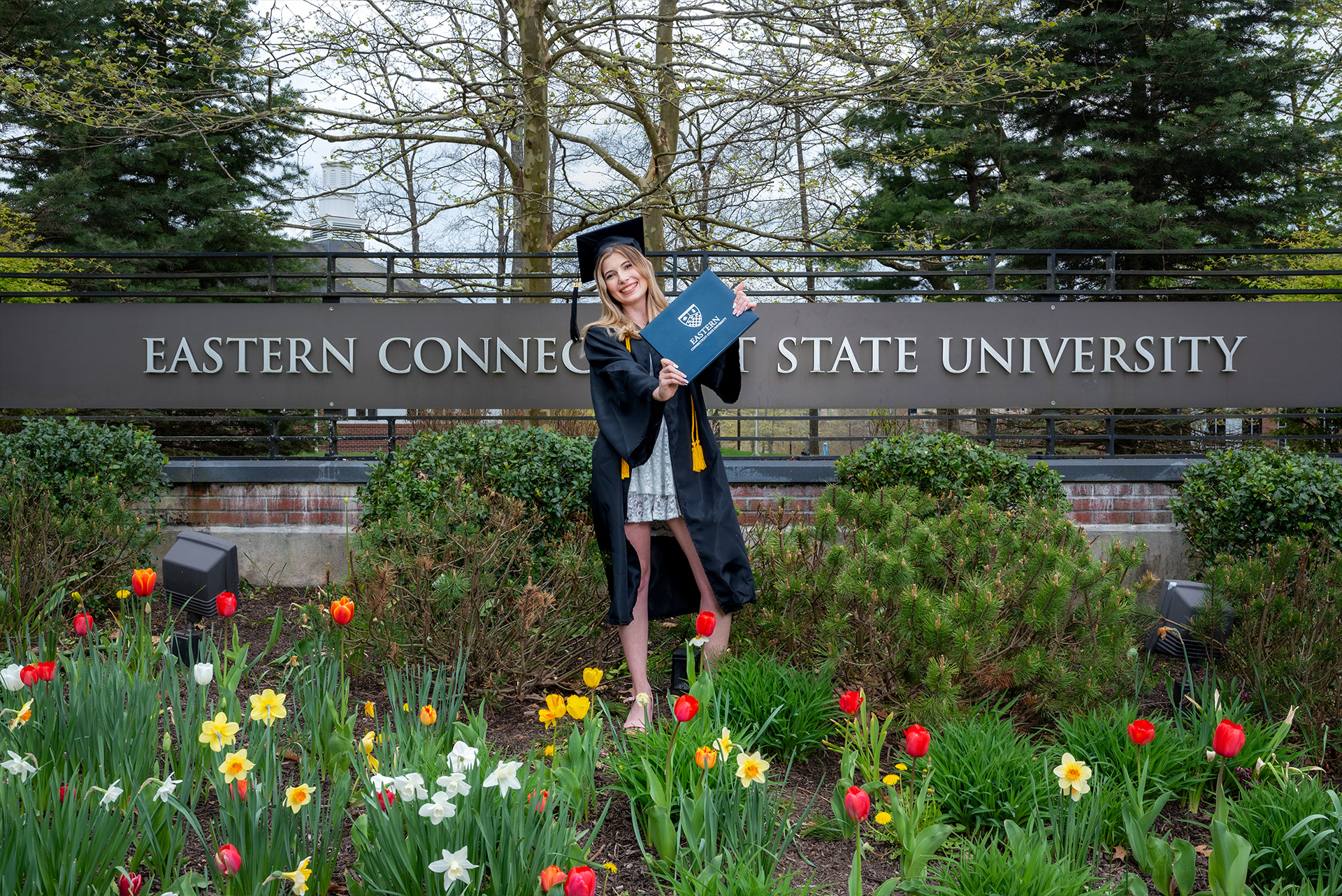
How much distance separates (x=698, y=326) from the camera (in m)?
3.10

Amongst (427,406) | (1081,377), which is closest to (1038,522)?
(1081,377)

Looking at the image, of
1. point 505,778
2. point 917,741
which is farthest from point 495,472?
point 917,741

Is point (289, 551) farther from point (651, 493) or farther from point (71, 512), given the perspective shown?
point (651, 493)

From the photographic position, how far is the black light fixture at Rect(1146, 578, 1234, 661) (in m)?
3.66

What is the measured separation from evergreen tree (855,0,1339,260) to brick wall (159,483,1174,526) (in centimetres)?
600

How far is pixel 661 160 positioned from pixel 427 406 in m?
3.78

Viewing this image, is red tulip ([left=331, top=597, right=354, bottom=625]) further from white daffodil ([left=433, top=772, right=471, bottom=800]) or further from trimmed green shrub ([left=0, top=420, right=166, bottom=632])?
trimmed green shrub ([left=0, top=420, right=166, bottom=632])

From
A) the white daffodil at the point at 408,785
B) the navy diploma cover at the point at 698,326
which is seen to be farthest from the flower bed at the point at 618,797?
the navy diploma cover at the point at 698,326

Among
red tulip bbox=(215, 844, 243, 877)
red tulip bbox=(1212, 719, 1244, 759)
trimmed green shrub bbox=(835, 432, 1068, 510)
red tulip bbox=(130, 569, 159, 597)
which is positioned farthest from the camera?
trimmed green shrub bbox=(835, 432, 1068, 510)

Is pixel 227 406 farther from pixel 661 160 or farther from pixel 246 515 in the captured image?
pixel 661 160

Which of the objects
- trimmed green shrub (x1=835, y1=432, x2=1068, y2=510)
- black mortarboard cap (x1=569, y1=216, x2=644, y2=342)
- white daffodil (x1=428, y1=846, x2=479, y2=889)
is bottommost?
white daffodil (x1=428, y1=846, x2=479, y2=889)

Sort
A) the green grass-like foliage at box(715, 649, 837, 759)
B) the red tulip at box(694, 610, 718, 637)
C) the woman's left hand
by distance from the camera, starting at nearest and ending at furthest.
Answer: the red tulip at box(694, 610, 718, 637) → the green grass-like foliage at box(715, 649, 837, 759) → the woman's left hand

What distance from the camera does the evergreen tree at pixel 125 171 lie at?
11.8m

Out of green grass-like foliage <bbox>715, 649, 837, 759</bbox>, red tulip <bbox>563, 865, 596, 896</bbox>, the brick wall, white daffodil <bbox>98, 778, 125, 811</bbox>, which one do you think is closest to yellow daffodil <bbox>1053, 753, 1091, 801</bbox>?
green grass-like foliage <bbox>715, 649, 837, 759</bbox>
